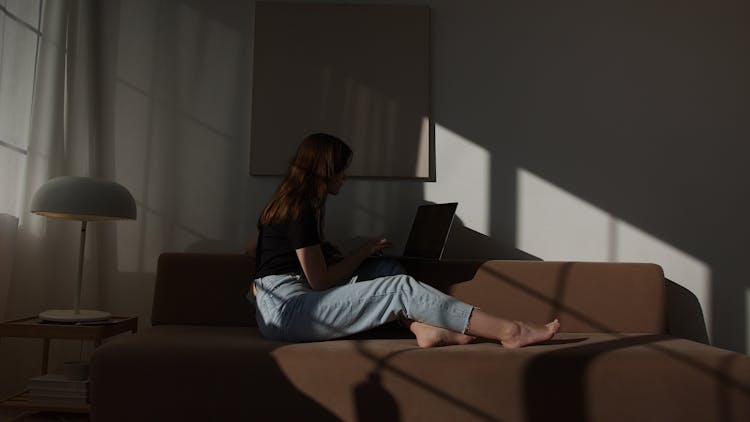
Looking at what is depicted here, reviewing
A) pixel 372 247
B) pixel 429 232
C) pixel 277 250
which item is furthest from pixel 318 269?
pixel 429 232

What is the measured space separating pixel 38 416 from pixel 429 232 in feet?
6.08

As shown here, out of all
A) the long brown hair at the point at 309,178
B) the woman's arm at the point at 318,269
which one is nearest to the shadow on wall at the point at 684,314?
the woman's arm at the point at 318,269

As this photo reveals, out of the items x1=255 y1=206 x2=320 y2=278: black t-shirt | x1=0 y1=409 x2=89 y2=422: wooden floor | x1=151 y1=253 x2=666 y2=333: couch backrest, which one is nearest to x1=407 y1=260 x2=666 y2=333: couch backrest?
x1=151 y1=253 x2=666 y2=333: couch backrest

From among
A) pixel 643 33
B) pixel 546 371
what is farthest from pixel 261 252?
pixel 643 33

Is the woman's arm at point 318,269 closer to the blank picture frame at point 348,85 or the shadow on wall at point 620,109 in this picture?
the blank picture frame at point 348,85

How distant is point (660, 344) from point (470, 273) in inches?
33.0

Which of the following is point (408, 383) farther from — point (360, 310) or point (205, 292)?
point (205, 292)

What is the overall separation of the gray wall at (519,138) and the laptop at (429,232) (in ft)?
0.72

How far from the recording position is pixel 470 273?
3031 millimetres

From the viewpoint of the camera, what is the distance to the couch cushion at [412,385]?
219cm

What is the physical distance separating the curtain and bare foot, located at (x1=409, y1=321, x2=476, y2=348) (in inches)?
70.9

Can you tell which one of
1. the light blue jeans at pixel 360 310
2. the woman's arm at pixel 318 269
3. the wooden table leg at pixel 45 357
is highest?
the woman's arm at pixel 318 269

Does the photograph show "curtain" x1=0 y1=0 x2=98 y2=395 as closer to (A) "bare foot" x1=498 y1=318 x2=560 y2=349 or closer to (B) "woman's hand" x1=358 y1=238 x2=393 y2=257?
(B) "woman's hand" x1=358 y1=238 x2=393 y2=257

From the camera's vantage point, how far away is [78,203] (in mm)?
2771
